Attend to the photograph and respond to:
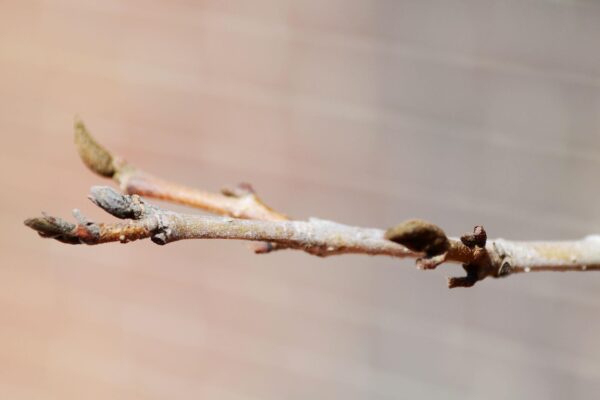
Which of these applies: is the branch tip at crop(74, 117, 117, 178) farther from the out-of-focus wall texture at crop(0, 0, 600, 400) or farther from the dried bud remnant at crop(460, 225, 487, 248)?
the out-of-focus wall texture at crop(0, 0, 600, 400)

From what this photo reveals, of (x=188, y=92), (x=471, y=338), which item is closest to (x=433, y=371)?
(x=471, y=338)

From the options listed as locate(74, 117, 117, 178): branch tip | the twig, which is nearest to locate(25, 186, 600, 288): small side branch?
the twig

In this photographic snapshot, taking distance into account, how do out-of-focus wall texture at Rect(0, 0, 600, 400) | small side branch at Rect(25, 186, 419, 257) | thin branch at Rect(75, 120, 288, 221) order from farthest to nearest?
1. out-of-focus wall texture at Rect(0, 0, 600, 400)
2. thin branch at Rect(75, 120, 288, 221)
3. small side branch at Rect(25, 186, 419, 257)

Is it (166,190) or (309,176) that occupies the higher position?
(309,176)

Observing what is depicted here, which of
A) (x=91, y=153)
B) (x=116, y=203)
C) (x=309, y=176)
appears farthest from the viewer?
(x=309, y=176)

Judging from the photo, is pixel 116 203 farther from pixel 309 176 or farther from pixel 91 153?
pixel 309 176

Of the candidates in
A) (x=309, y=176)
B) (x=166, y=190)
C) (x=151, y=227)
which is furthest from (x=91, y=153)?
(x=309, y=176)
